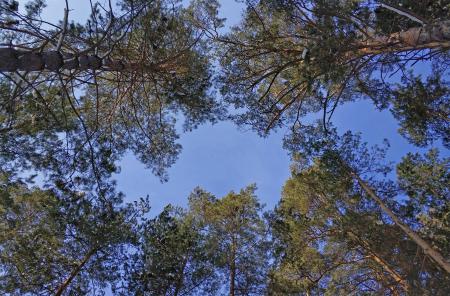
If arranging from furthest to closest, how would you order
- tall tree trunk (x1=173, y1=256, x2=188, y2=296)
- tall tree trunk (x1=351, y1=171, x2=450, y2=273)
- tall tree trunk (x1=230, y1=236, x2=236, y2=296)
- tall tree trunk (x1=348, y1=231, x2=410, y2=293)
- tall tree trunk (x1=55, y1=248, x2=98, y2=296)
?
tall tree trunk (x1=230, y1=236, x2=236, y2=296) → tall tree trunk (x1=348, y1=231, x2=410, y2=293) → tall tree trunk (x1=173, y1=256, x2=188, y2=296) → tall tree trunk (x1=55, y1=248, x2=98, y2=296) → tall tree trunk (x1=351, y1=171, x2=450, y2=273)

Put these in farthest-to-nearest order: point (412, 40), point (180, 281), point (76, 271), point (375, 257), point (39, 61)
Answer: point (375, 257), point (180, 281), point (76, 271), point (412, 40), point (39, 61)

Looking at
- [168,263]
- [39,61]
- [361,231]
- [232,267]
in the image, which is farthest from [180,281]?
[39,61]

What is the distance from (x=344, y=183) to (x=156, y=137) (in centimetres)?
468

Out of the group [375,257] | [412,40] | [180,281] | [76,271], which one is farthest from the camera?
[375,257]

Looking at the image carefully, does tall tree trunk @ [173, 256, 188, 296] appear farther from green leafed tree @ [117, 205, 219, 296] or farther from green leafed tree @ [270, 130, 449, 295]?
green leafed tree @ [270, 130, 449, 295]

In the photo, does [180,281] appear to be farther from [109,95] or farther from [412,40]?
[412,40]

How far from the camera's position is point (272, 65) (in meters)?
10.4

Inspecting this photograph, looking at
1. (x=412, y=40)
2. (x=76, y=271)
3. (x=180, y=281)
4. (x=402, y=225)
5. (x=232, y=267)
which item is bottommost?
(x=76, y=271)

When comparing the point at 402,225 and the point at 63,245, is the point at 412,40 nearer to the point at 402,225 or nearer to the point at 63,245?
the point at 402,225

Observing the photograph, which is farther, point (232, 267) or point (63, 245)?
point (232, 267)

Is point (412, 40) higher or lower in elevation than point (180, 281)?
higher

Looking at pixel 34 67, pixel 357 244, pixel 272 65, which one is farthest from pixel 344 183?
pixel 34 67

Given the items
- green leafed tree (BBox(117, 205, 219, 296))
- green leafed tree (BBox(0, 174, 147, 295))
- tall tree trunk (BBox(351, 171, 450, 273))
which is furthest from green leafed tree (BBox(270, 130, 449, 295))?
green leafed tree (BBox(0, 174, 147, 295))

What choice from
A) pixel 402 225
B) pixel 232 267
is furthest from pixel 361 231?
pixel 232 267
